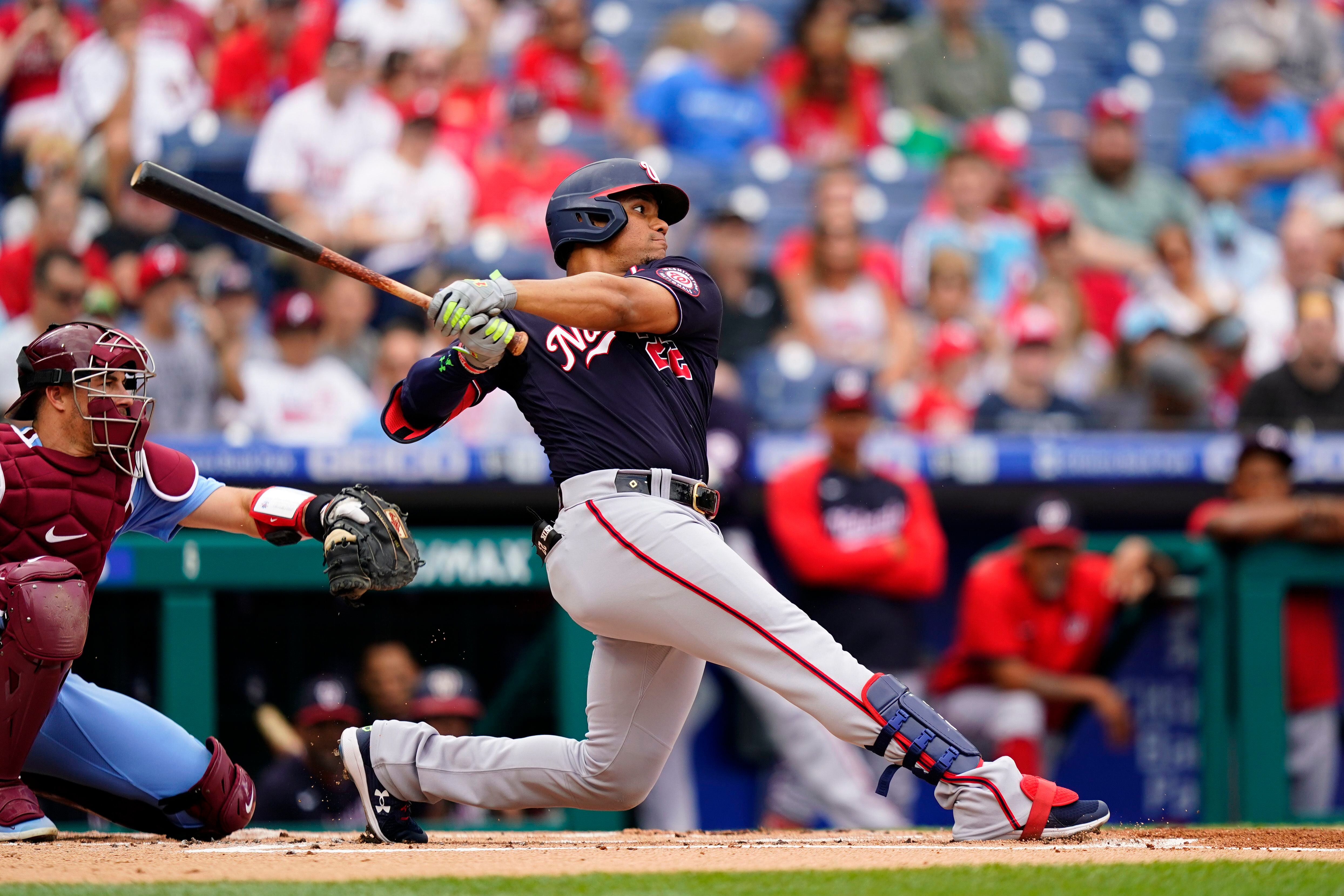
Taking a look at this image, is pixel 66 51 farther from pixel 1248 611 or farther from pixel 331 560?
pixel 1248 611

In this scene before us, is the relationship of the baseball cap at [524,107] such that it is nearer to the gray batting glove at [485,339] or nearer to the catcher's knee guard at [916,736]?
the gray batting glove at [485,339]

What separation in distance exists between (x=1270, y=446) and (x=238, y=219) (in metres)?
3.92

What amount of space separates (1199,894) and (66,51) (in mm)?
7285

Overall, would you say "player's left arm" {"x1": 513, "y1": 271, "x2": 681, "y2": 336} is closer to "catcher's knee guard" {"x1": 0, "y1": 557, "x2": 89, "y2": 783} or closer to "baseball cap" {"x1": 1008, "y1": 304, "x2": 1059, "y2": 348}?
"catcher's knee guard" {"x1": 0, "y1": 557, "x2": 89, "y2": 783}

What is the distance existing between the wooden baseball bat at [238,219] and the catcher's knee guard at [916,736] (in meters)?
1.34

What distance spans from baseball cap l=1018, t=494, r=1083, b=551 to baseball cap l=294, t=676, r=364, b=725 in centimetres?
248

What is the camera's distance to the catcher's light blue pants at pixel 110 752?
377cm

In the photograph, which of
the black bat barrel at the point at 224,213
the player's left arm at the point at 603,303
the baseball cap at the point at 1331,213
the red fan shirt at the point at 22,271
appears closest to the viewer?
the player's left arm at the point at 603,303

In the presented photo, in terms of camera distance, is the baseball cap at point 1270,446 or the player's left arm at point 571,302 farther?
the baseball cap at point 1270,446

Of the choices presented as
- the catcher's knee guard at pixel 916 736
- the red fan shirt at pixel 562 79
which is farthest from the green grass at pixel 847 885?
the red fan shirt at pixel 562 79

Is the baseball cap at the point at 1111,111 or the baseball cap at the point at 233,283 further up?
the baseball cap at the point at 1111,111

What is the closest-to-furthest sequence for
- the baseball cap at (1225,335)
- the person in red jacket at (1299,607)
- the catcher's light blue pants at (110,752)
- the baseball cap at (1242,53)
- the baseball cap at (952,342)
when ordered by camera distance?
the catcher's light blue pants at (110,752) < the person in red jacket at (1299,607) < the baseball cap at (952,342) < the baseball cap at (1225,335) < the baseball cap at (1242,53)

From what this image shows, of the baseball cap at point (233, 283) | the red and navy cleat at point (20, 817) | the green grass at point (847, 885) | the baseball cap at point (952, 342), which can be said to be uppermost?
the baseball cap at point (233, 283)

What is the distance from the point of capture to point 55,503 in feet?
11.9
